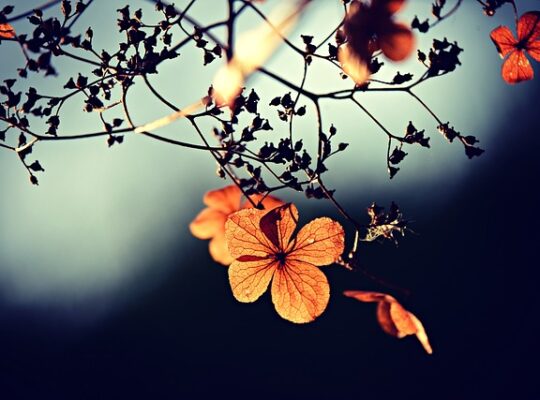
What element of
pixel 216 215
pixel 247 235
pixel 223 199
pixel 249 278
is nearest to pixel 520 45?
pixel 247 235

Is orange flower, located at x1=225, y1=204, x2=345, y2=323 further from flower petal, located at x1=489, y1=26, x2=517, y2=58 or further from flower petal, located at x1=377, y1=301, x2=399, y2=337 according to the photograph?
flower petal, located at x1=489, y1=26, x2=517, y2=58

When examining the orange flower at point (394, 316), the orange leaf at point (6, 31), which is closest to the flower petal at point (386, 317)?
the orange flower at point (394, 316)

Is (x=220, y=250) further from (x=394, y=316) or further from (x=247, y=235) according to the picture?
(x=394, y=316)

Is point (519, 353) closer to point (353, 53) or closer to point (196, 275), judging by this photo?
point (196, 275)

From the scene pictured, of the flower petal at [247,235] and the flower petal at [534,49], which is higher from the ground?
the flower petal at [247,235]

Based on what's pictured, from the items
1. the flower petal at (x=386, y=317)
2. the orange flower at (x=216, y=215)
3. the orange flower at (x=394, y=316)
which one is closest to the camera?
the orange flower at (x=394, y=316)

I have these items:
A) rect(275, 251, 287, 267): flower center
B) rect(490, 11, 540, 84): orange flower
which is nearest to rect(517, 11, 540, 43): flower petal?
rect(490, 11, 540, 84): orange flower

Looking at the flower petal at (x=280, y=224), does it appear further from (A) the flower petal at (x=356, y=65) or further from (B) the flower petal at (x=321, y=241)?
(A) the flower petal at (x=356, y=65)
